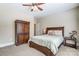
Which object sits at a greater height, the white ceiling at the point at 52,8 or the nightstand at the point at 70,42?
the white ceiling at the point at 52,8

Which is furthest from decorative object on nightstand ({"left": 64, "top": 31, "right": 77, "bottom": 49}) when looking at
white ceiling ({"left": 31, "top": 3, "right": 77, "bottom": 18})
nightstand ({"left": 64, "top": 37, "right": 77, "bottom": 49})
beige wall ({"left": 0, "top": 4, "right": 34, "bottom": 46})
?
beige wall ({"left": 0, "top": 4, "right": 34, "bottom": 46})

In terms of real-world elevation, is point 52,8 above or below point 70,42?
above

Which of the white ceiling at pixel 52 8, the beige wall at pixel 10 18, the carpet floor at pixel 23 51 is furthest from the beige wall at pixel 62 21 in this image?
the carpet floor at pixel 23 51

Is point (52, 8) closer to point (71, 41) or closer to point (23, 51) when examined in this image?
point (71, 41)

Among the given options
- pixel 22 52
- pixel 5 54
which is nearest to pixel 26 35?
pixel 22 52

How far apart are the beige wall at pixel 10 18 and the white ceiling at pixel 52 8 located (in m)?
0.15

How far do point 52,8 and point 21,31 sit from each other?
72 centimetres

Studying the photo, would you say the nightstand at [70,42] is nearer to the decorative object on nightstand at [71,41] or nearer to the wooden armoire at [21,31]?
the decorative object on nightstand at [71,41]

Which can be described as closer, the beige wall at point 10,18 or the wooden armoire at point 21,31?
the beige wall at point 10,18

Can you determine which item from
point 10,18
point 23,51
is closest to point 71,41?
point 23,51

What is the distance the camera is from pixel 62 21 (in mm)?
1616

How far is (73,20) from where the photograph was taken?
1600 mm

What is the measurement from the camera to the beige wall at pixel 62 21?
5.12ft

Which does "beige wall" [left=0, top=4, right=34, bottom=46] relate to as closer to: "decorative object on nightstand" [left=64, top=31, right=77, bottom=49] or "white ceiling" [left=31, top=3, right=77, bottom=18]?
"white ceiling" [left=31, top=3, right=77, bottom=18]
